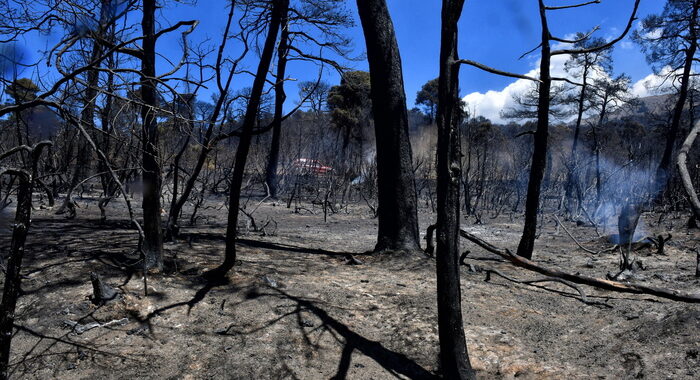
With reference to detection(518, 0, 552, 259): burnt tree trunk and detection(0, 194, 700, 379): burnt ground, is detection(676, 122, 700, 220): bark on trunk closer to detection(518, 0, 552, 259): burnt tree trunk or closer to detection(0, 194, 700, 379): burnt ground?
detection(0, 194, 700, 379): burnt ground

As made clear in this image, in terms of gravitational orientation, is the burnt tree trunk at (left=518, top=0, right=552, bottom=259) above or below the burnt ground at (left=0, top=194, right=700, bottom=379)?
above

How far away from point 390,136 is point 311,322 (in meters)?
2.41

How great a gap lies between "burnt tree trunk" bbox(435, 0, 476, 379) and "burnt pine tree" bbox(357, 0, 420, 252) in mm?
2462

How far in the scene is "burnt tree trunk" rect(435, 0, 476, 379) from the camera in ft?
7.93

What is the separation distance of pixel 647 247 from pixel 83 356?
6634 mm

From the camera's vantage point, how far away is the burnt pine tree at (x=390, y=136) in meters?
5.17

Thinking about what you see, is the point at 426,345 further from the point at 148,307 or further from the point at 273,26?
the point at 273,26

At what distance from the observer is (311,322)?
3.53 metres

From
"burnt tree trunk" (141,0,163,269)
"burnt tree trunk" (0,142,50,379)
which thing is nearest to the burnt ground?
"burnt tree trunk" (141,0,163,269)

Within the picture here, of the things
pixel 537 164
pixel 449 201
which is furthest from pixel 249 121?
pixel 537 164

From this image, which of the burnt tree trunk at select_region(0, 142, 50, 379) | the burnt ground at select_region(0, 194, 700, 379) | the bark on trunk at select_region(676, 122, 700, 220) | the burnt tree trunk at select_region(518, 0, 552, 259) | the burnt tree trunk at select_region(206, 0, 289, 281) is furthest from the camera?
the burnt tree trunk at select_region(518, 0, 552, 259)

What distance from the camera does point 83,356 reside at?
9.82 ft

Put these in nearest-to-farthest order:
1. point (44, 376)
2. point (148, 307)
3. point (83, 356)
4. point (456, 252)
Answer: point (456, 252)
point (44, 376)
point (83, 356)
point (148, 307)

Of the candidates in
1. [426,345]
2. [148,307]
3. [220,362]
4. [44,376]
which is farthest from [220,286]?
[426,345]
